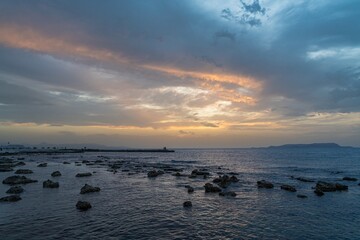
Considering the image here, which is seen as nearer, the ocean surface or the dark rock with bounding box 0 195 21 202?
the ocean surface

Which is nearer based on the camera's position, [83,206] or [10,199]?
[83,206]

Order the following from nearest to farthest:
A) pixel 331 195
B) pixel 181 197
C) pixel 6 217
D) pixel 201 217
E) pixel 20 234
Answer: pixel 20 234 → pixel 6 217 → pixel 201 217 → pixel 181 197 → pixel 331 195

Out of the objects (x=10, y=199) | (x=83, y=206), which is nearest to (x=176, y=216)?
(x=83, y=206)

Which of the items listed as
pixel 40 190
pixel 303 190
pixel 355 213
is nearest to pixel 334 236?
pixel 355 213

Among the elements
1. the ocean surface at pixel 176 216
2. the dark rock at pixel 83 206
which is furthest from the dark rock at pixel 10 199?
the dark rock at pixel 83 206

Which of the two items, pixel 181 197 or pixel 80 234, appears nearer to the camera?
pixel 80 234

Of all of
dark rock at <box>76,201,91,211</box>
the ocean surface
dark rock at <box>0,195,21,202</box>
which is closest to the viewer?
the ocean surface

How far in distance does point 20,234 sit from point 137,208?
1274 cm

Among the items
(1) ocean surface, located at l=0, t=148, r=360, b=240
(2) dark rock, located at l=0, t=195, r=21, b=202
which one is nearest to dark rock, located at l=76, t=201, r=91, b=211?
Answer: (1) ocean surface, located at l=0, t=148, r=360, b=240

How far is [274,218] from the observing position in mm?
28031

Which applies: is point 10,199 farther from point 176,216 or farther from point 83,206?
point 176,216

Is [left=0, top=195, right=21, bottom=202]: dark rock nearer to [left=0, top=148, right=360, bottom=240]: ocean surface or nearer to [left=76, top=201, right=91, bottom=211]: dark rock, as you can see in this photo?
[left=0, top=148, right=360, bottom=240]: ocean surface

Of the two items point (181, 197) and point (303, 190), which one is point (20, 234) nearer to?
point (181, 197)

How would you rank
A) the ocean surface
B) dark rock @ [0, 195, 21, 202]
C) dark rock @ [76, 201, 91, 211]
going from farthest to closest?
dark rock @ [0, 195, 21, 202] → dark rock @ [76, 201, 91, 211] → the ocean surface
